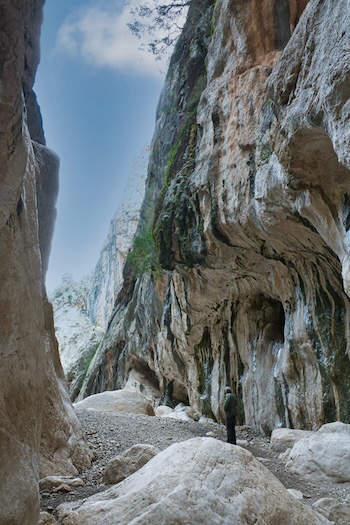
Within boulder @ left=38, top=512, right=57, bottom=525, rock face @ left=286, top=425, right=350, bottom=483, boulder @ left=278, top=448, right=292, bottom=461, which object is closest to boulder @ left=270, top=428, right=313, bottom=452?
boulder @ left=278, top=448, right=292, bottom=461

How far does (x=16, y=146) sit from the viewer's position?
241 cm

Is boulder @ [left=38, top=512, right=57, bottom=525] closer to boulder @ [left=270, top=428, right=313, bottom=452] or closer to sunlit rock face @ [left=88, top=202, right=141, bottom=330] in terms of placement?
boulder @ [left=270, top=428, right=313, bottom=452]

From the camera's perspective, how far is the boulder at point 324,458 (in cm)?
536

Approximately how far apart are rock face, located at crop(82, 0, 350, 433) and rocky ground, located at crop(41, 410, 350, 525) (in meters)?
1.38

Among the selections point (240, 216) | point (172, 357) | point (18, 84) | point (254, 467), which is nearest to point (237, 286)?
point (240, 216)

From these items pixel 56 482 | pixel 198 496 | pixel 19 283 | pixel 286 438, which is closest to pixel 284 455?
pixel 286 438

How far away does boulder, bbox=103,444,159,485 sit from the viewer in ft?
15.0

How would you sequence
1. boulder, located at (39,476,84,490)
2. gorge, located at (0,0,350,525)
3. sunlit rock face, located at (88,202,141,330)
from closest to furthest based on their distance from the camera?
gorge, located at (0,0,350,525)
boulder, located at (39,476,84,490)
sunlit rock face, located at (88,202,141,330)

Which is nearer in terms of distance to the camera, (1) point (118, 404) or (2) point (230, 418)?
(2) point (230, 418)

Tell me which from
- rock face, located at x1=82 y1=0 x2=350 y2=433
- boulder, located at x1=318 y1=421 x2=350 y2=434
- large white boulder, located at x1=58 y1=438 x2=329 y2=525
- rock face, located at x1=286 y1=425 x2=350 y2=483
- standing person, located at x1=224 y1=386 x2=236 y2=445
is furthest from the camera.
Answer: standing person, located at x1=224 y1=386 x2=236 y2=445

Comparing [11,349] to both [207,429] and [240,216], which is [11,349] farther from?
[207,429]

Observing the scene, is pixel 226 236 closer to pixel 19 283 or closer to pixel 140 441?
pixel 140 441

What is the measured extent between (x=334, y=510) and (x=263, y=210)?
5.01 metres

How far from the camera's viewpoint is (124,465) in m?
4.65
